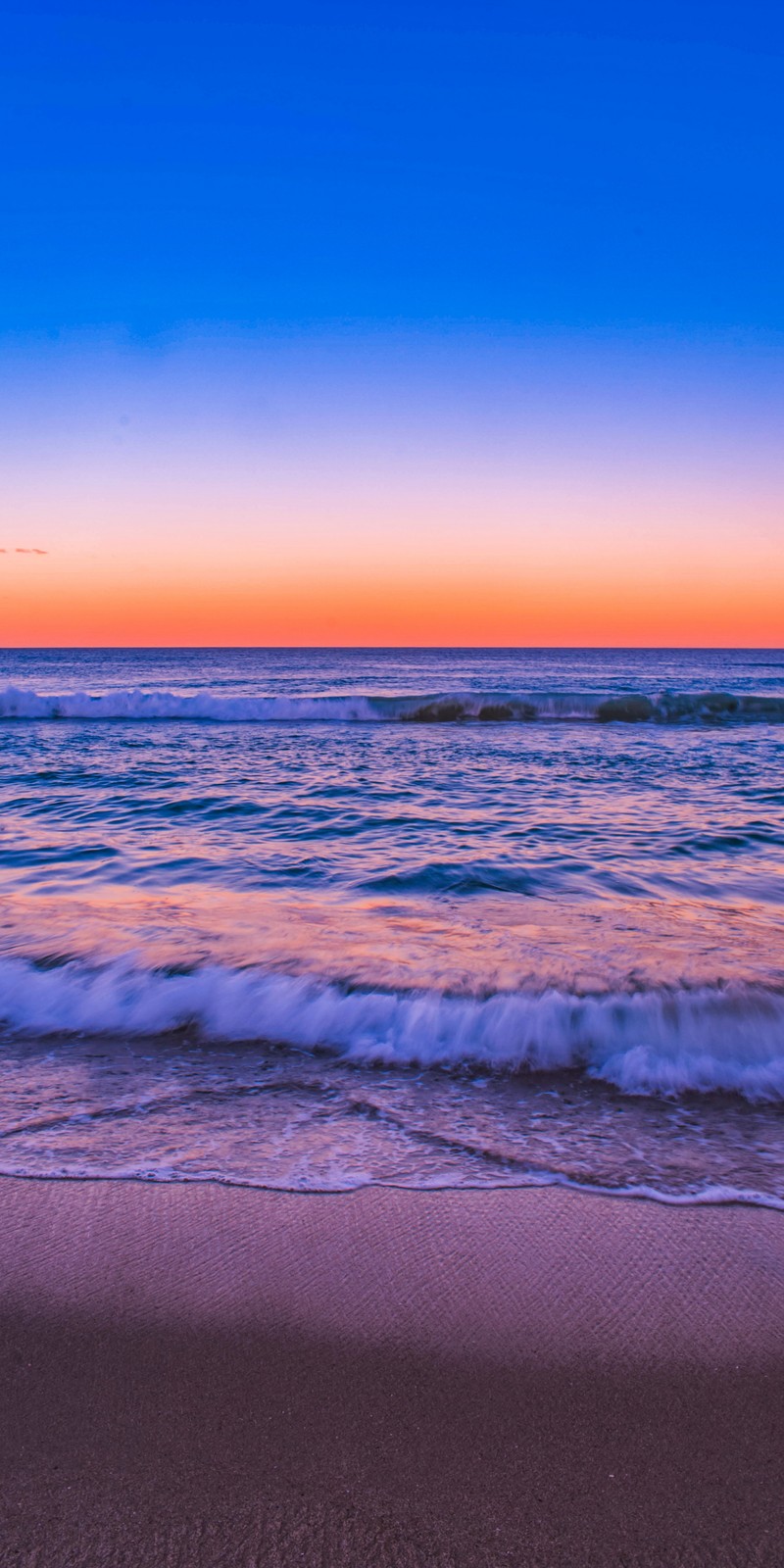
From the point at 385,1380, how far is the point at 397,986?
2520 millimetres

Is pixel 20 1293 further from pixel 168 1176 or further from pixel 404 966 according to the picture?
pixel 404 966

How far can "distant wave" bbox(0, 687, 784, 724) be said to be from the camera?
23.5 meters

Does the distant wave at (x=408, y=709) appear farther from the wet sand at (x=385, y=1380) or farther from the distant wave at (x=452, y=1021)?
the wet sand at (x=385, y=1380)

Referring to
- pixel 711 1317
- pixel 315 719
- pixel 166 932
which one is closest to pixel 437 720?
pixel 315 719

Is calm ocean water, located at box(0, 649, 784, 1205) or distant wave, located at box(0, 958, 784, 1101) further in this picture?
distant wave, located at box(0, 958, 784, 1101)

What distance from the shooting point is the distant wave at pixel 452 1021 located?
3.76m

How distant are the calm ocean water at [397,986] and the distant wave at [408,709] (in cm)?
1228

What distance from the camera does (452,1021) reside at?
4.07 metres

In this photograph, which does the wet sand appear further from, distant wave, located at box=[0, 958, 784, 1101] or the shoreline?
distant wave, located at box=[0, 958, 784, 1101]

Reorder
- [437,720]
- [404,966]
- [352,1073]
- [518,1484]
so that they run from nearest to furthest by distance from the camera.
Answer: [518,1484], [352,1073], [404,966], [437,720]

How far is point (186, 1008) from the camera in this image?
4.31 m

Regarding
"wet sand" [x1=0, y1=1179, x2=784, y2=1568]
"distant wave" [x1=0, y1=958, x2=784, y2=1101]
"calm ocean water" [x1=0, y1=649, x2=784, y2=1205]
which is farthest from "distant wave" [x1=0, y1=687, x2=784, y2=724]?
"wet sand" [x1=0, y1=1179, x2=784, y2=1568]

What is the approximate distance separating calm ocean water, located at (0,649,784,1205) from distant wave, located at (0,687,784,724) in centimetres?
1228

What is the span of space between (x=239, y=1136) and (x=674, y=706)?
22962 mm
